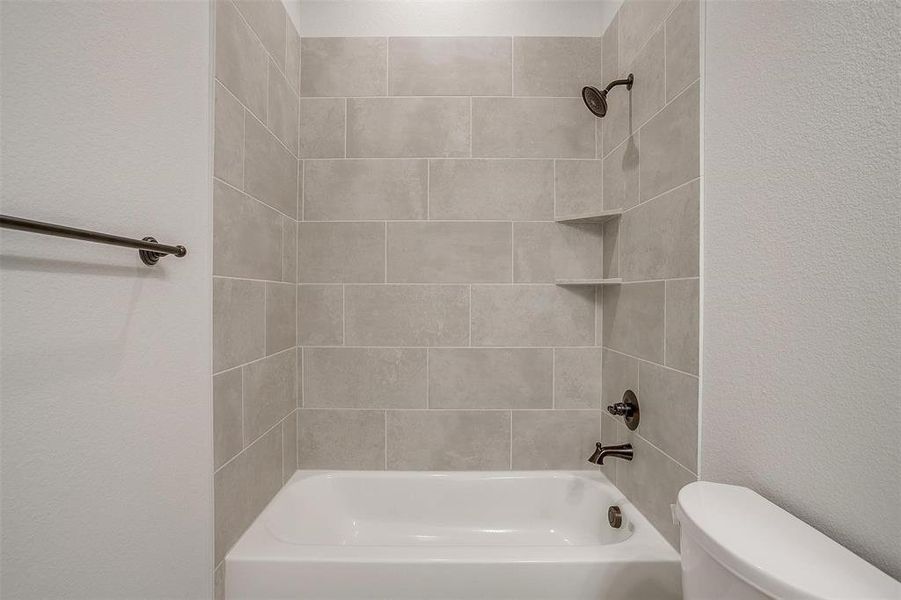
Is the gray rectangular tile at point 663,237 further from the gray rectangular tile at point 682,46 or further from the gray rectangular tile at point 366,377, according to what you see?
the gray rectangular tile at point 366,377

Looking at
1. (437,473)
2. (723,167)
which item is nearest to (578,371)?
(437,473)

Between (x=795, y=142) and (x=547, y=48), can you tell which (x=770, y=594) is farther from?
(x=547, y=48)

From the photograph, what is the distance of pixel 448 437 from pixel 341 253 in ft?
3.00

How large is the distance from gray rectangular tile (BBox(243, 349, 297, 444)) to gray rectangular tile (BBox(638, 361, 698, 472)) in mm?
1281

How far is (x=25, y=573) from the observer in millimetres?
634

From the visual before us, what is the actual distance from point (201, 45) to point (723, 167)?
4.40 feet

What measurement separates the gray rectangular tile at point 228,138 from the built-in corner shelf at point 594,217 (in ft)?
3.94

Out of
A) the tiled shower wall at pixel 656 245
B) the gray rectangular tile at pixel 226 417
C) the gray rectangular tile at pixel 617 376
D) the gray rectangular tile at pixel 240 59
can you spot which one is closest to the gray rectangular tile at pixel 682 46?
the tiled shower wall at pixel 656 245

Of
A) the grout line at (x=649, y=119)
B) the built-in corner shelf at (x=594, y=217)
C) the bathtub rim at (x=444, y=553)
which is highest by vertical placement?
the grout line at (x=649, y=119)

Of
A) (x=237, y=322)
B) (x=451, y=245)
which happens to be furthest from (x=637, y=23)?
(x=237, y=322)

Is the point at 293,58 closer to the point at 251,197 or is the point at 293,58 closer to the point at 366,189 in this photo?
the point at 366,189

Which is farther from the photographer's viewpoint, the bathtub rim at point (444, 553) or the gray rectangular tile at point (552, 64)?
the gray rectangular tile at point (552, 64)

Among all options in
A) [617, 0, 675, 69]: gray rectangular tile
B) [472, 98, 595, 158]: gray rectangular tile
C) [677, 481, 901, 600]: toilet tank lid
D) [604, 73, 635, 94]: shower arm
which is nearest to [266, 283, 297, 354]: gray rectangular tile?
[472, 98, 595, 158]: gray rectangular tile

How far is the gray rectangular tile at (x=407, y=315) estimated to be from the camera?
5.90 ft
